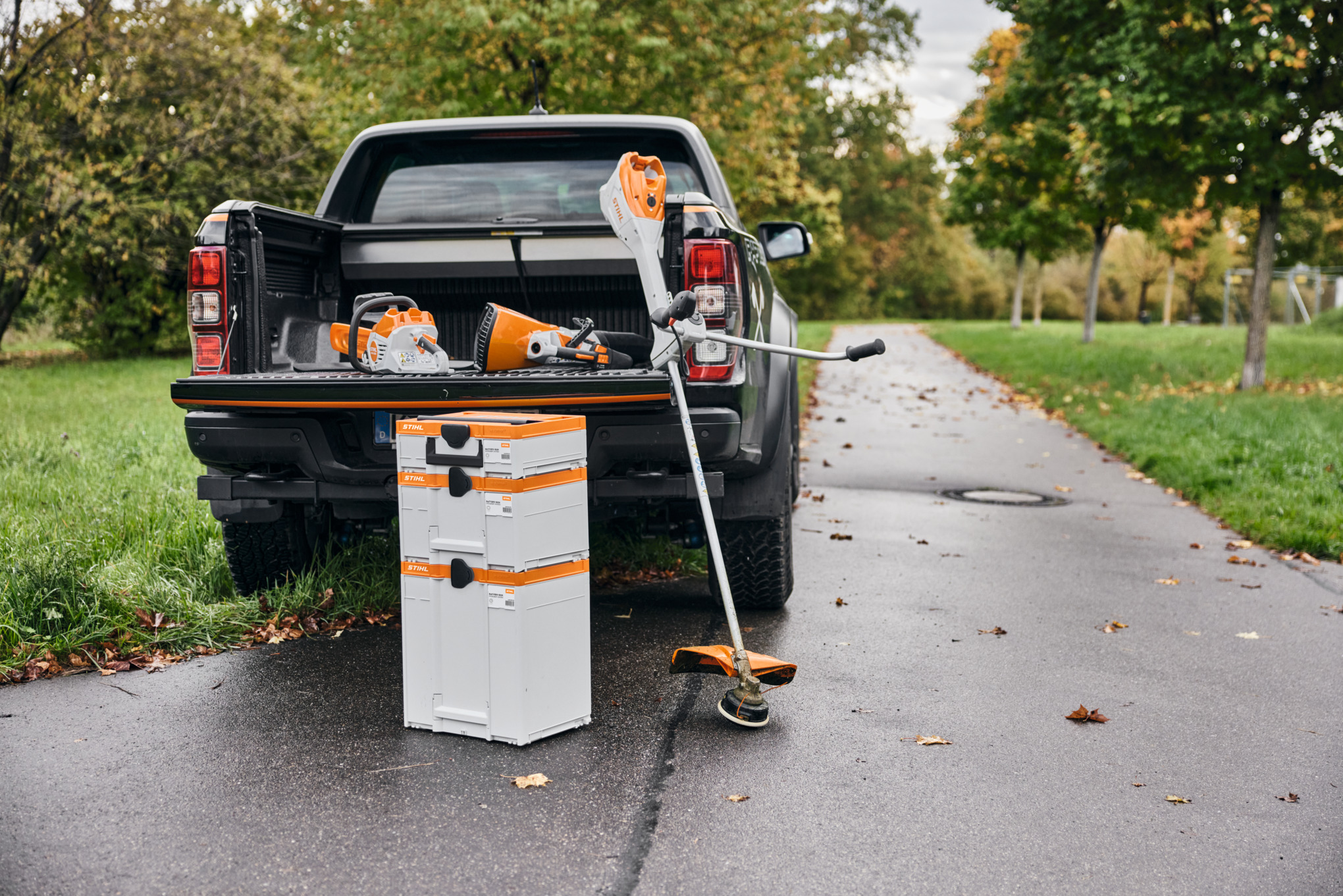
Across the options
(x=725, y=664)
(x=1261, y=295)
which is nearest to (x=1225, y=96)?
(x=1261, y=295)

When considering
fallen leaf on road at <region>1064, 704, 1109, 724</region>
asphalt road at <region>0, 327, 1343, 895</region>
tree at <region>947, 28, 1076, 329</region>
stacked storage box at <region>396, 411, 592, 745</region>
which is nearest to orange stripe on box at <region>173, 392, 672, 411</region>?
stacked storage box at <region>396, 411, 592, 745</region>

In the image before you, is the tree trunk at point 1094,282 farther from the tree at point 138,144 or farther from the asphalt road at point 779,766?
the asphalt road at point 779,766

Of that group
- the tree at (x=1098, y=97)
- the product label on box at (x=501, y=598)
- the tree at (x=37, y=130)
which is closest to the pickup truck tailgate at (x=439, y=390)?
the product label on box at (x=501, y=598)

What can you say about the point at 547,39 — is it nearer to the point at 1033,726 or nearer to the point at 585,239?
the point at 585,239

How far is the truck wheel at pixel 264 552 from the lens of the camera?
4766 millimetres

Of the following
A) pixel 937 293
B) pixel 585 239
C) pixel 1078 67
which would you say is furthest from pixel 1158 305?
pixel 585 239

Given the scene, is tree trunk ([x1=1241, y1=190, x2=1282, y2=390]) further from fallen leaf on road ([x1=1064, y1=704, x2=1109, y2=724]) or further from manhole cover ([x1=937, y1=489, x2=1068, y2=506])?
fallen leaf on road ([x1=1064, y1=704, x2=1109, y2=724])

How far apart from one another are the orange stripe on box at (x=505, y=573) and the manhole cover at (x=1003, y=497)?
5224 millimetres

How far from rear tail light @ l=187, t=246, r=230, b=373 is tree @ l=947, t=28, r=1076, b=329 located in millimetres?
17170

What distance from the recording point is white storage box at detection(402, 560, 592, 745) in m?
3.36

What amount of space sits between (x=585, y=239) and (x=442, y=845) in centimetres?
245

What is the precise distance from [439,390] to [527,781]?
127 centimetres

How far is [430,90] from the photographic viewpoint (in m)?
15.3

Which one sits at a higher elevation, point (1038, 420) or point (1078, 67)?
point (1078, 67)
